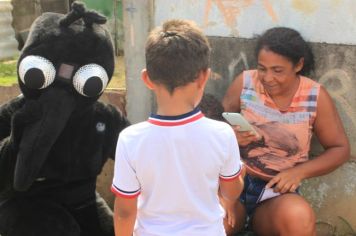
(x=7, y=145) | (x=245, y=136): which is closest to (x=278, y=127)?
(x=245, y=136)

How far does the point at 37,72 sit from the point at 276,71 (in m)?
1.30

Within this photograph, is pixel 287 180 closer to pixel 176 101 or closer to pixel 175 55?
pixel 176 101

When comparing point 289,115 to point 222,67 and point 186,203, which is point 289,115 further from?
point 186,203

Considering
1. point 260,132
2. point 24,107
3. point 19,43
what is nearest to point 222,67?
point 260,132

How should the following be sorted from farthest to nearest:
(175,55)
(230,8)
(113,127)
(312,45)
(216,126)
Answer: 1. (230,8)
2. (312,45)
3. (113,127)
4. (216,126)
5. (175,55)

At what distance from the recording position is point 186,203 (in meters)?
2.00

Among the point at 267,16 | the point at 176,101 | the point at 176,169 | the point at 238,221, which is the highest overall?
the point at 267,16

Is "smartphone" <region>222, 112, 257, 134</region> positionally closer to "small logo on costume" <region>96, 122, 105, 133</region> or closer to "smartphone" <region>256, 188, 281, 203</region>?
"smartphone" <region>256, 188, 281, 203</region>

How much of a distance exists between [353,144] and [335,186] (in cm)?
31

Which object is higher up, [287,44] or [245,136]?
[287,44]

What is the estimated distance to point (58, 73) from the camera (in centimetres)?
265

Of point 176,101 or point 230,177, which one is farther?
point 230,177

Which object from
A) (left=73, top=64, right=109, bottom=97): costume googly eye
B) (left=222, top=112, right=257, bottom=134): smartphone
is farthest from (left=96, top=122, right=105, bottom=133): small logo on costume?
(left=222, top=112, right=257, bottom=134): smartphone

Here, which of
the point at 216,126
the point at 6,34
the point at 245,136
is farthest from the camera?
the point at 6,34
